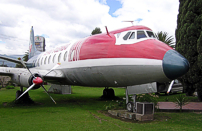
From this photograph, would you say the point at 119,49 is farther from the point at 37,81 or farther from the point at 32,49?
the point at 32,49

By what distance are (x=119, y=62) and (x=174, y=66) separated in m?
2.21

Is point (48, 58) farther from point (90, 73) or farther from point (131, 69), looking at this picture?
point (131, 69)

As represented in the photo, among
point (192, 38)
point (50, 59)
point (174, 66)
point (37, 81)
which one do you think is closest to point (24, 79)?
point (37, 81)

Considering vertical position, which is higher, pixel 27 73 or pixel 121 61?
pixel 121 61

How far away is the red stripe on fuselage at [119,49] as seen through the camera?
6.85m

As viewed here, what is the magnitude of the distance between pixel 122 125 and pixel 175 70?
102 inches

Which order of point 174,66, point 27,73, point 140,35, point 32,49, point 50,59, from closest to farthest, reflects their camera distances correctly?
point 174,66 < point 140,35 < point 27,73 < point 50,59 < point 32,49

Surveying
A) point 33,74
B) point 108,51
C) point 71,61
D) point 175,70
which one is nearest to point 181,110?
point 175,70

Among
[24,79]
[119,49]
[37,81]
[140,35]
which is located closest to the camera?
[119,49]

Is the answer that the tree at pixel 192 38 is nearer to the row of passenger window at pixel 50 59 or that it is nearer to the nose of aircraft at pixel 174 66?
the nose of aircraft at pixel 174 66

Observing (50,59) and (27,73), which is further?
(50,59)

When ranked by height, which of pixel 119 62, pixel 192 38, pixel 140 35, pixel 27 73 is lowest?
pixel 27 73

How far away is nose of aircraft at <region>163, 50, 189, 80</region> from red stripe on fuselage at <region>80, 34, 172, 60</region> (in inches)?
11.8

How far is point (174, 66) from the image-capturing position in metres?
6.14
